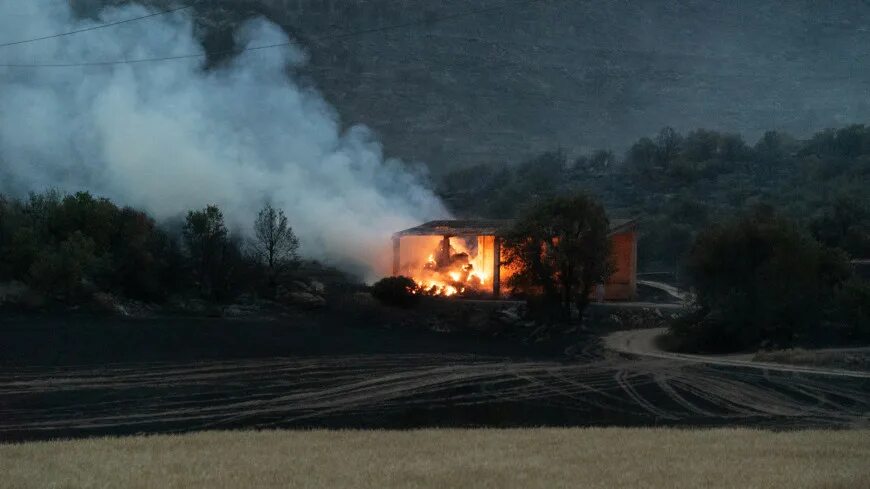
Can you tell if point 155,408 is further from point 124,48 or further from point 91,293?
point 124,48

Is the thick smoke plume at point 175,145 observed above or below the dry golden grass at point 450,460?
above

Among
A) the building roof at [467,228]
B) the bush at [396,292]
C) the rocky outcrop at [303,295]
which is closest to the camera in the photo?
the rocky outcrop at [303,295]

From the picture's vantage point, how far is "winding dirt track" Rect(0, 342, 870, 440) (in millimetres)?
20125

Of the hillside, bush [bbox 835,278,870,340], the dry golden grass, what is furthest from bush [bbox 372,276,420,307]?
the hillside

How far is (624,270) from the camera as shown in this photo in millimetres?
46125

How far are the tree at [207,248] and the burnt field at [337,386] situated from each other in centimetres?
730

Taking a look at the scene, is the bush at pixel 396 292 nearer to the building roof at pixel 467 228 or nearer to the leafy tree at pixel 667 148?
the building roof at pixel 467 228

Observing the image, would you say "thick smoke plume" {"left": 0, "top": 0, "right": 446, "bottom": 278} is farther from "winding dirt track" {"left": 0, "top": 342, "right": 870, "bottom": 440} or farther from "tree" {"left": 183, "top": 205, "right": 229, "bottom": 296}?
"winding dirt track" {"left": 0, "top": 342, "right": 870, "bottom": 440}

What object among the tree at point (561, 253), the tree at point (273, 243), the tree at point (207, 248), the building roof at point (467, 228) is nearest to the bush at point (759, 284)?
the tree at point (561, 253)

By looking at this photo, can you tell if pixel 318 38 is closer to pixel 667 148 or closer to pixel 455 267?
pixel 667 148

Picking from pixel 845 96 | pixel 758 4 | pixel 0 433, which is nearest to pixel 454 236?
Answer: pixel 0 433

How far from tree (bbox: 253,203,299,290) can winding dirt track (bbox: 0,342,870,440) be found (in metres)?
15.9

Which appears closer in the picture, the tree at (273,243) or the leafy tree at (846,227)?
the tree at (273,243)

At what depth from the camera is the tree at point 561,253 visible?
3950cm
